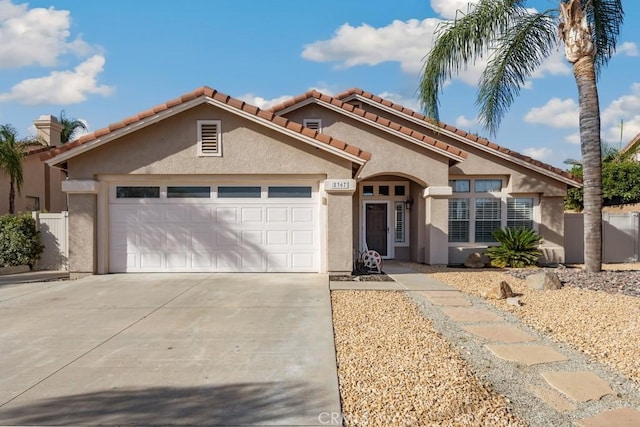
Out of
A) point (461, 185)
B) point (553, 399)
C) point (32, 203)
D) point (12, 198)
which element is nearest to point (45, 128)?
point (32, 203)

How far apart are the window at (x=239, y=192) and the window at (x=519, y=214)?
27.9ft

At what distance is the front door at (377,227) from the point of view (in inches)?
592

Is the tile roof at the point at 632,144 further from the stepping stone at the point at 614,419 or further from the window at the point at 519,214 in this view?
the stepping stone at the point at 614,419

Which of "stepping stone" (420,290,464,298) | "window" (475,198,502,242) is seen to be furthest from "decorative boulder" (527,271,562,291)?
"window" (475,198,502,242)

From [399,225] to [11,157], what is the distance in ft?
45.1

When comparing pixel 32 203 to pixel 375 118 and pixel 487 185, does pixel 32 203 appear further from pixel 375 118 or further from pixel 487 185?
pixel 487 185

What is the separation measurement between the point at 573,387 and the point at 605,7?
11.0 m

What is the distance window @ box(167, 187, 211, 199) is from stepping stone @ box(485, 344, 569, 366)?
7773mm

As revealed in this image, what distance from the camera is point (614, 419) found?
3.52m

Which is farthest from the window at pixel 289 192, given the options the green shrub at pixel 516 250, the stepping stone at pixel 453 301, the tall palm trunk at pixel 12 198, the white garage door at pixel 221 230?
the tall palm trunk at pixel 12 198

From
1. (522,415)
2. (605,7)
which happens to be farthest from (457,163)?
(522,415)

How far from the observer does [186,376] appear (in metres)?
4.36

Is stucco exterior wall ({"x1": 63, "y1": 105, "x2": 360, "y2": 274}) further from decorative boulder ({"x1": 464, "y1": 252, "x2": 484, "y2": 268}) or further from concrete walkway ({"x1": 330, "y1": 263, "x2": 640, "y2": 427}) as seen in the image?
decorative boulder ({"x1": 464, "y1": 252, "x2": 484, "y2": 268})

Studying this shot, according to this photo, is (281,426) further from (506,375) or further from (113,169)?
(113,169)
